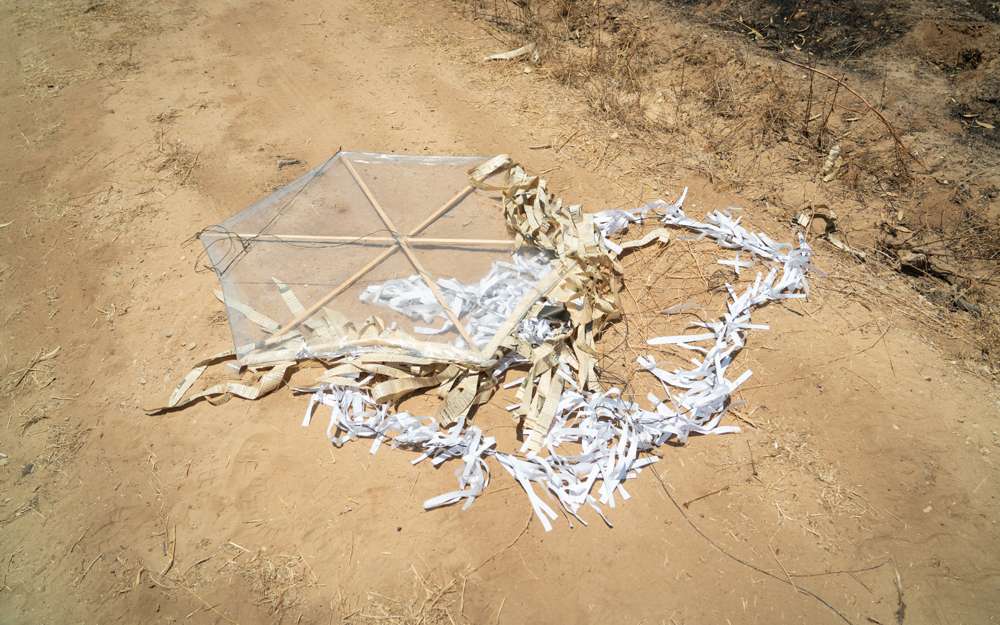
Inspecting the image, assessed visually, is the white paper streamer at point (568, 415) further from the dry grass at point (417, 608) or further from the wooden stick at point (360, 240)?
the dry grass at point (417, 608)

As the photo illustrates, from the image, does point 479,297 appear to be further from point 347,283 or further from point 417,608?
point 417,608

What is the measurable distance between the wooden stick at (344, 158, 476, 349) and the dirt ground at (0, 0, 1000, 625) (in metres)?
0.48

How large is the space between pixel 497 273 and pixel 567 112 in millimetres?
2133

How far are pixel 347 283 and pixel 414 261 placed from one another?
418 mm

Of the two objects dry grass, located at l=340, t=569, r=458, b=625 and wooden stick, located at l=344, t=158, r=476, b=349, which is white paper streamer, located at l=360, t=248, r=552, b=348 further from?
dry grass, located at l=340, t=569, r=458, b=625

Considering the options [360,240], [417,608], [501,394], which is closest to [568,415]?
[501,394]

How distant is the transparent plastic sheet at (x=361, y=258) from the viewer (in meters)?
3.26

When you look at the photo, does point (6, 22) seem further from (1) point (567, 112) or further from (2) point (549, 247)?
(2) point (549, 247)

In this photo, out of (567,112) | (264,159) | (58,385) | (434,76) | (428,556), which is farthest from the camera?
(434,76)

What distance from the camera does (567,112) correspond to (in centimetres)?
492

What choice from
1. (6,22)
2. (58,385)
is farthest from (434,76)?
(6,22)

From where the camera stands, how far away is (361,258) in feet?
11.8

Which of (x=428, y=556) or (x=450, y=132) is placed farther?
(x=450, y=132)

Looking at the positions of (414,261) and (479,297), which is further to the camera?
(414,261)
